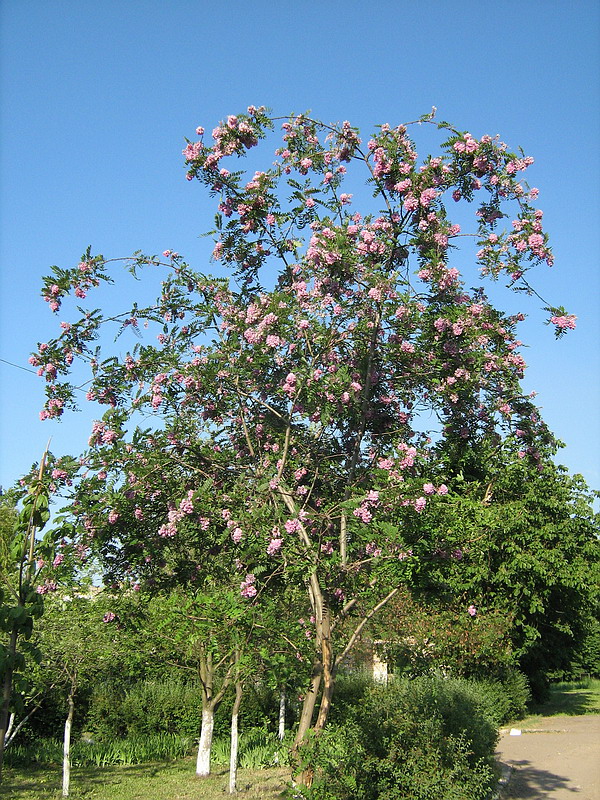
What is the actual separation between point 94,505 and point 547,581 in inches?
659

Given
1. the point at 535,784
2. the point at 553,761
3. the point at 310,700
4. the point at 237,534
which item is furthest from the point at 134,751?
the point at 237,534

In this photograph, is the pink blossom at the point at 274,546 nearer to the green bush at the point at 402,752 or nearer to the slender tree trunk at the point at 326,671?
the slender tree trunk at the point at 326,671

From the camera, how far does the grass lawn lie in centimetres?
1063

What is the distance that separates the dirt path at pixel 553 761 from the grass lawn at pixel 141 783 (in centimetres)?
370

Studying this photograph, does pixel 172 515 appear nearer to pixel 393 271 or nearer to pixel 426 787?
pixel 393 271

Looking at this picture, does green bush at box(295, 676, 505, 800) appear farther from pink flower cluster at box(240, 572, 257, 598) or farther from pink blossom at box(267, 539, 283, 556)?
pink blossom at box(267, 539, 283, 556)

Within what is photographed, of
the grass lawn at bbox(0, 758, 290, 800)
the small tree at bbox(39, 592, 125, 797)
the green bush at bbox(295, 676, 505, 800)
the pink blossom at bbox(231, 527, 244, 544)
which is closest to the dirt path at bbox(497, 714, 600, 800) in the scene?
the green bush at bbox(295, 676, 505, 800)

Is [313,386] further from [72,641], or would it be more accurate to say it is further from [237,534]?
[72,641]

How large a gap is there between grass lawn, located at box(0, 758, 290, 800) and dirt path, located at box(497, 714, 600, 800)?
12.2 feet

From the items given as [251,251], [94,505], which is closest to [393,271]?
[251,251]

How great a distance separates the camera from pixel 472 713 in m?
10.1

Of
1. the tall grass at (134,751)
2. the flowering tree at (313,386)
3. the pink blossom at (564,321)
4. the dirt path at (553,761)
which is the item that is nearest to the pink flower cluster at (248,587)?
the flowering tree at (313,386)

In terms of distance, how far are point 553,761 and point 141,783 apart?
7.23m

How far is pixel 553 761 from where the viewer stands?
13.1m
